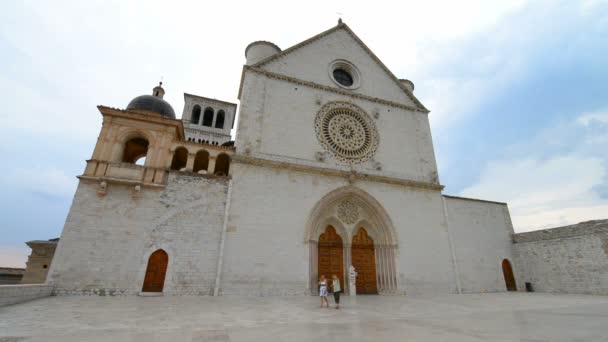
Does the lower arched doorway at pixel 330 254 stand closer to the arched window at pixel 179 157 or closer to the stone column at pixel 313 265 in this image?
the stone column at pixel 313 265

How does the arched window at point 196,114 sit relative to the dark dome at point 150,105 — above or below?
above

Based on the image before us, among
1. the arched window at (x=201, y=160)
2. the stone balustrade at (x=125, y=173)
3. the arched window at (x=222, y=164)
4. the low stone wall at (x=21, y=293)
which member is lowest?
the low stone wall at (x=21, y=293)

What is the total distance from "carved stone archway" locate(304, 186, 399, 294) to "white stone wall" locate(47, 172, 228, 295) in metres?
4.43

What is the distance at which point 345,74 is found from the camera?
16641 millimetres

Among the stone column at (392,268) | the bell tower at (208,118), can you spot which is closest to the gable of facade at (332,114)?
the stone column at (392,268)

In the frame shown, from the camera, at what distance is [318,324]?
4918mm

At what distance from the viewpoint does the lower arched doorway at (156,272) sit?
9406 mm

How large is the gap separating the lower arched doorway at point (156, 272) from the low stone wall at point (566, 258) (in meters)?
18.1

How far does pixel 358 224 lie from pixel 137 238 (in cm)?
967

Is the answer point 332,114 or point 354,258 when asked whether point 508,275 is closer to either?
point 354,258

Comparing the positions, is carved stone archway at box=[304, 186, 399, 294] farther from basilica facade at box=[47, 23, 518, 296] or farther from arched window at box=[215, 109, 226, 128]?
arched window at box=[215, 109, 226, 128]

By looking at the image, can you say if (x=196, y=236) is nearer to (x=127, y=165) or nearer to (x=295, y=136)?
(x=127, y=165)

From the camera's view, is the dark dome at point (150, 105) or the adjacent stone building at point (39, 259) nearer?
the adjacent stone building at point (39, 259)

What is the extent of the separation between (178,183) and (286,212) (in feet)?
15.5
